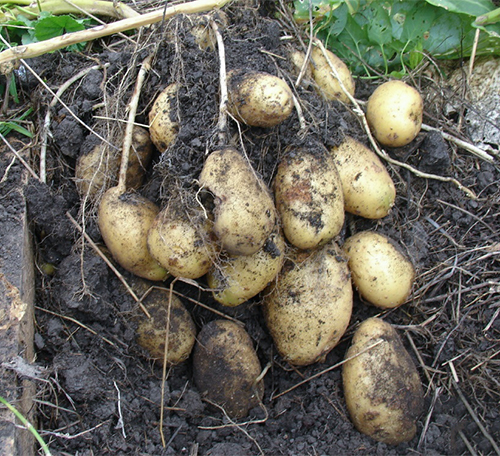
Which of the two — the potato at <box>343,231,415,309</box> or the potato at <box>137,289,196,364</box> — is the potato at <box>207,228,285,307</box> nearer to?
the potato at <box>137,289,196,364</box>

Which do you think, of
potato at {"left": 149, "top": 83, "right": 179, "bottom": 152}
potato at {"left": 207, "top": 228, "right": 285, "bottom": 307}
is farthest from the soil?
potato at {"left": 207, "top": 228, "right": 285, "bottom": 307}

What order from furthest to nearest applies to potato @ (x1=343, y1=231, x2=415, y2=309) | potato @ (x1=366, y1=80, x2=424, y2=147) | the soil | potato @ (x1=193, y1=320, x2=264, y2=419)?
1. potato @ (x1=366, y1=80, x2=424, y2=147)
2. potato @ (x1=343, y1=231, x2=415, y2=309)
3. potato @ (x1=193, y1=320, x2=264, y2=419)
4. the soil

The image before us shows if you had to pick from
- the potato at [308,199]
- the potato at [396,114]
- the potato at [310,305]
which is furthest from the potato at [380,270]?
the potato at [396,114]

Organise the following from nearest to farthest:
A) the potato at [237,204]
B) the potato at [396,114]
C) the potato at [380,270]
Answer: the potato at [237,204] < the potato at [380,270] < the potato at [396,114]

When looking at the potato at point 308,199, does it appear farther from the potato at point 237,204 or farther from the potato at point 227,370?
the potato at point 227,370

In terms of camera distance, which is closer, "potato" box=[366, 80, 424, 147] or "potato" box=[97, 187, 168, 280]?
"potato" box=[97, 187, 168, 280]

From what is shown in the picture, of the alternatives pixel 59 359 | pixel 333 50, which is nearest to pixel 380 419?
pixel 59 359

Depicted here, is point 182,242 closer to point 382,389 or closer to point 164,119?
point 164,119

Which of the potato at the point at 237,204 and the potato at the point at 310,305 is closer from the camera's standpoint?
the potato at the point at 237,204
